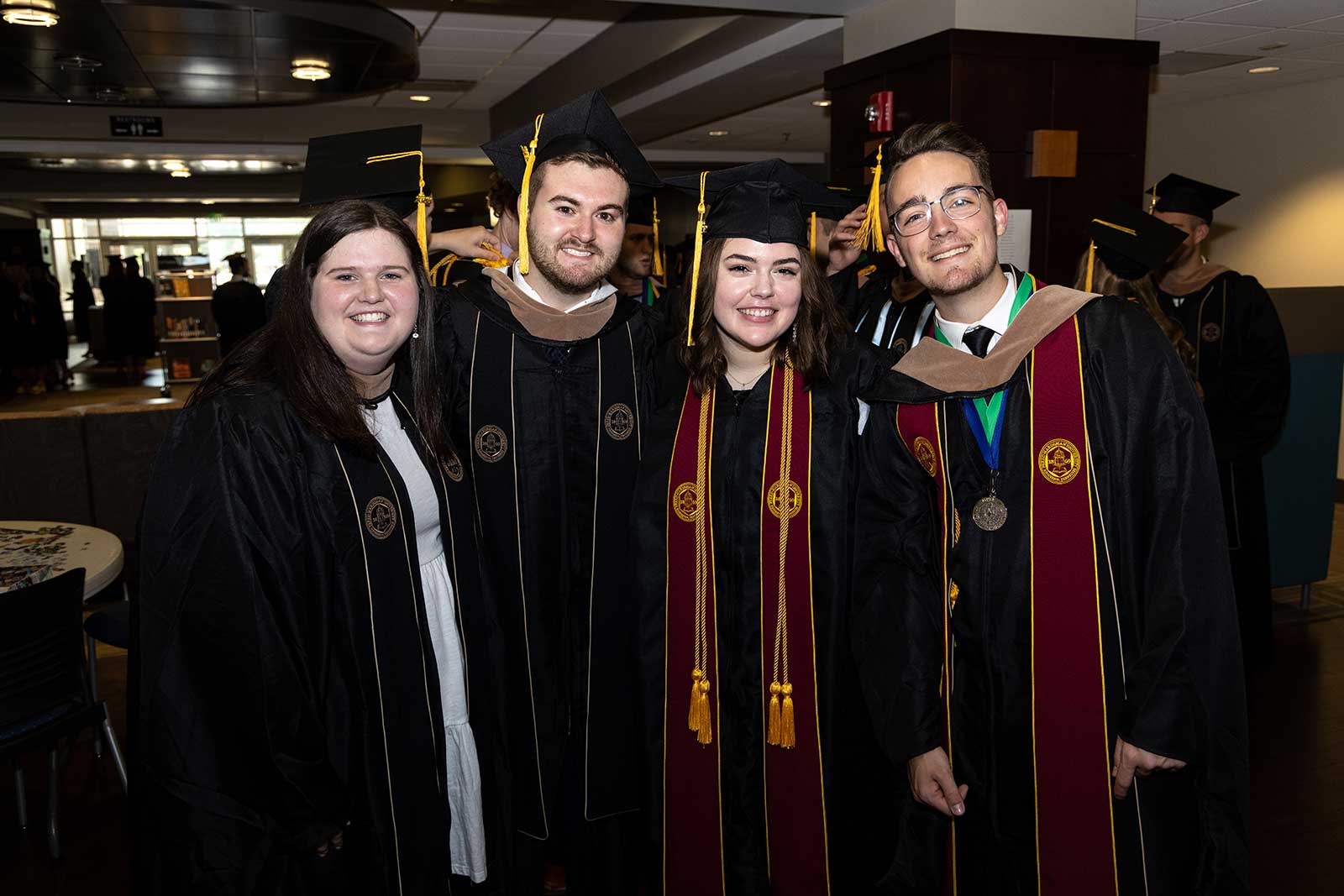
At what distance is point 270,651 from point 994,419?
1514 millimetres

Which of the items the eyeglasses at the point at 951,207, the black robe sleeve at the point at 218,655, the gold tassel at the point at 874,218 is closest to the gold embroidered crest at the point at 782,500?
the eyeglasses at the point at 951,207

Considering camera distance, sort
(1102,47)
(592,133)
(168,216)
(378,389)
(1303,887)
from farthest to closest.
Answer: (168,216), (1102,47), (1303,887), (592,133), (378,389)

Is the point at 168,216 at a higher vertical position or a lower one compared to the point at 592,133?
higher

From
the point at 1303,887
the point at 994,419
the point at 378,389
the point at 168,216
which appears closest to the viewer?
the point at 994,419

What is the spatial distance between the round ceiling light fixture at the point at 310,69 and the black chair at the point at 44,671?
19.0 ft

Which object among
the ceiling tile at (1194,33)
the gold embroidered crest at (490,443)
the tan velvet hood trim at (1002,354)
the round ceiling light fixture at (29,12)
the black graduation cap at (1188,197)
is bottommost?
the gold embroidered crest at (490,443)

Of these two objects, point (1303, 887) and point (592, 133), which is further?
point (1303, 887)

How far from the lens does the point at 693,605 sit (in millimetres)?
2244

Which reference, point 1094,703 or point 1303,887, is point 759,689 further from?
point 1303,887

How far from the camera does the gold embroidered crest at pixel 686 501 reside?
223cm

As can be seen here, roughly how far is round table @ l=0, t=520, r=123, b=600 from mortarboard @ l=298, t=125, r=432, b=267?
5.37 ft

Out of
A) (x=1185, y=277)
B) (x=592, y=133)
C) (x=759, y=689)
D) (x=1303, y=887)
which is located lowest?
(x=1303, y=887)

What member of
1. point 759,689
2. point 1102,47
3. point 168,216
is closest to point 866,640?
point 759,689

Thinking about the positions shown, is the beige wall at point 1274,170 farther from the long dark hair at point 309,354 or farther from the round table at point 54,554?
the round table at point 54,554
